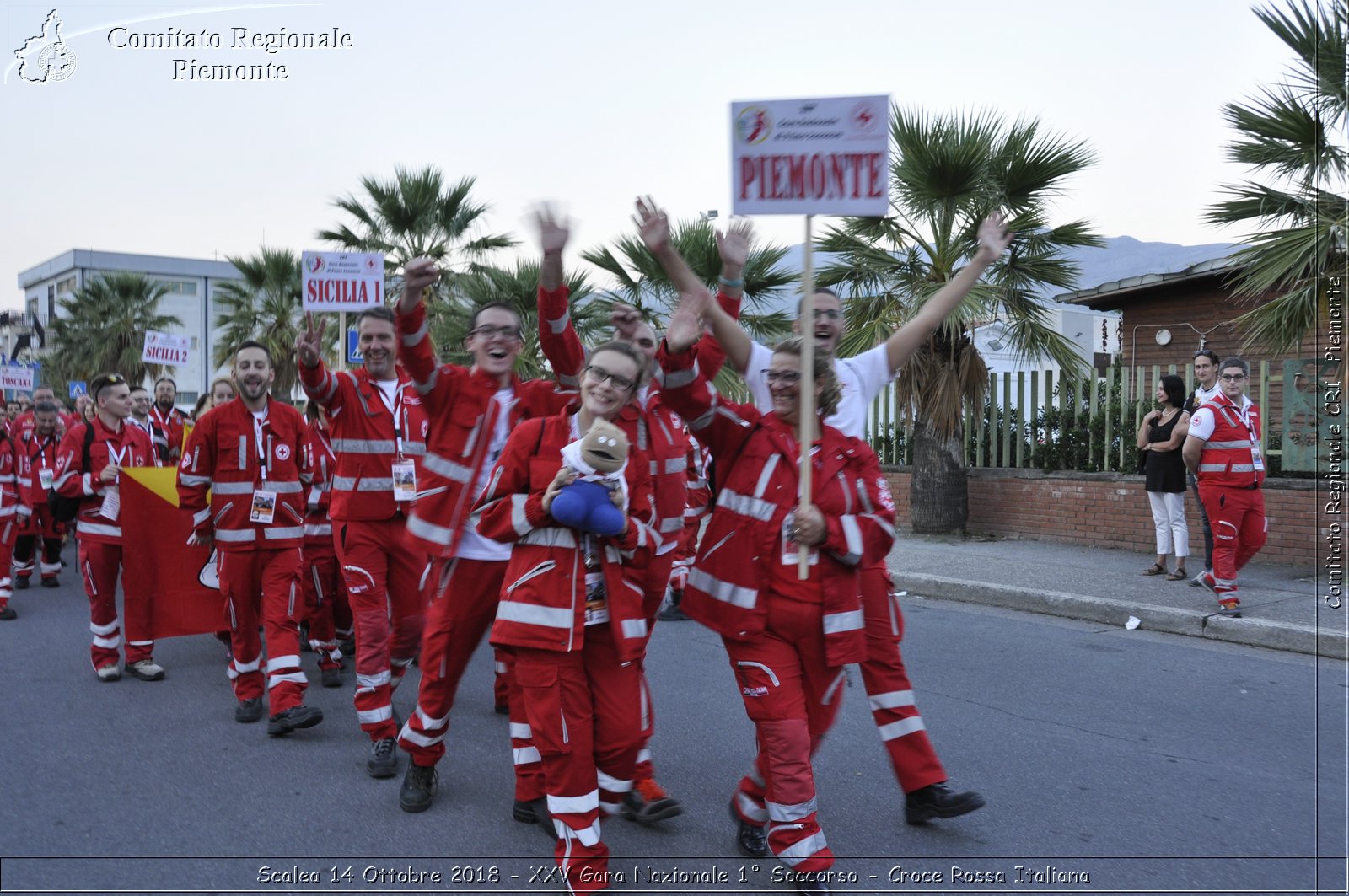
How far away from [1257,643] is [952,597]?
2.77 meters

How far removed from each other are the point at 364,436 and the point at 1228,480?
662cm

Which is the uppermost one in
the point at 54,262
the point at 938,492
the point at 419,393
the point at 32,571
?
the point at 54,262

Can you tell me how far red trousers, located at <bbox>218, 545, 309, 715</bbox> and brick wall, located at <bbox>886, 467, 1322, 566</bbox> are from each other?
29.9 ft

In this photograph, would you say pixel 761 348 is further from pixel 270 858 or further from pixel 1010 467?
pixel 1010 467

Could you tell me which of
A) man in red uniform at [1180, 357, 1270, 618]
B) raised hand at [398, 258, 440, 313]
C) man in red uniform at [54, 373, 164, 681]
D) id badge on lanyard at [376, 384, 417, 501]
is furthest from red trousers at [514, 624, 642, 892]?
man in red uniform at [1180, 357, 1270, 618]

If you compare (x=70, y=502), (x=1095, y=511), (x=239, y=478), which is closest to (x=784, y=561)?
(x=239, y=478)

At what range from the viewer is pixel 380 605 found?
5.30 meters

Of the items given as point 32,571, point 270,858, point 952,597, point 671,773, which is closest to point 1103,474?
point 952,597

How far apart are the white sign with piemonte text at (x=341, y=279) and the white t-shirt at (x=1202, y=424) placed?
21.0 feet

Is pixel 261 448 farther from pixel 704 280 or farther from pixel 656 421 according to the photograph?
pixel 704 280

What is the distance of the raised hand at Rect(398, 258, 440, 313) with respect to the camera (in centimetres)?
427

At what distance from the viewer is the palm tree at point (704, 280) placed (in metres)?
15.2

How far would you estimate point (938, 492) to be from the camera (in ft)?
44.4

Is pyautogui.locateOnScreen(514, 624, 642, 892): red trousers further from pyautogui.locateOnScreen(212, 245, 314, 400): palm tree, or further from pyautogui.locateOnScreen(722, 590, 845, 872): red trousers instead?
pyautogui.locateOnScreen(212, 245, 314, 400): palm tree
